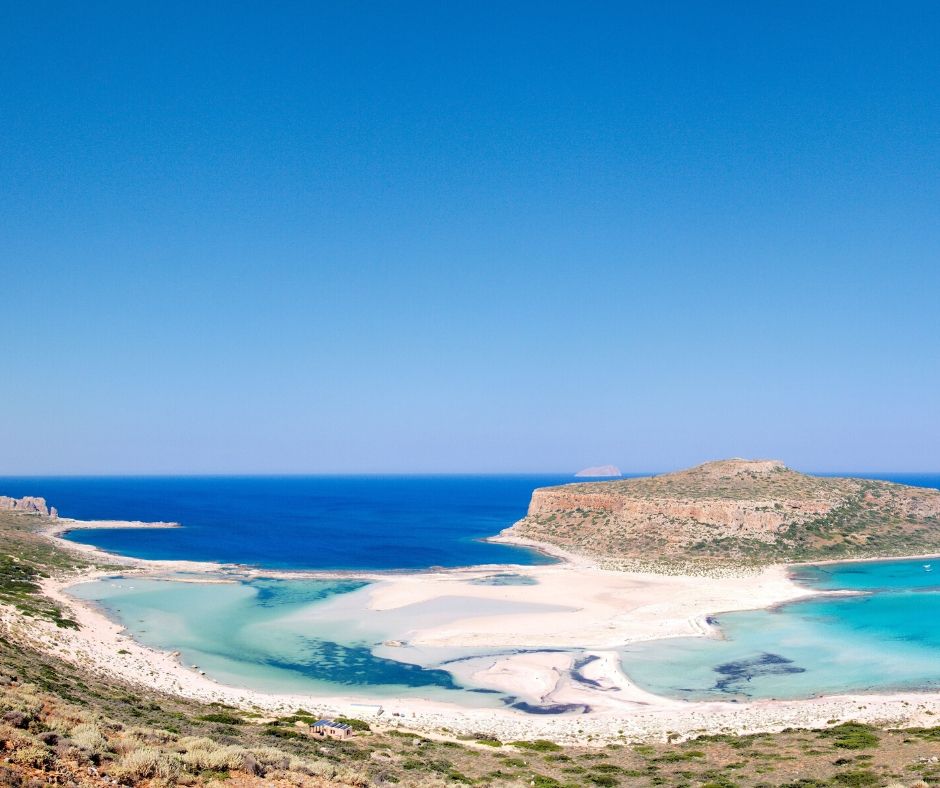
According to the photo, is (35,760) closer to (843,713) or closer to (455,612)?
(843,713)

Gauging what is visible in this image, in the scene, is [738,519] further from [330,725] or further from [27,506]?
[27,506]

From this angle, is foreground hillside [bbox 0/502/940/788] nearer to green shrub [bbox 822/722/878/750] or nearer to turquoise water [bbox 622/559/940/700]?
green shrub [bbox 822/722/878/750]

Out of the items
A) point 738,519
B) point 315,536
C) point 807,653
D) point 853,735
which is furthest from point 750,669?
point 315,536

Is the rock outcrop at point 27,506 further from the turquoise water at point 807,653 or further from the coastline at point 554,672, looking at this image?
the turquoise water at point 807,653

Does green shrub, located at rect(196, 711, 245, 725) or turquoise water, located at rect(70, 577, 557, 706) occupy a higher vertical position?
green shrub, located at rect(196, 711, 245, 725)

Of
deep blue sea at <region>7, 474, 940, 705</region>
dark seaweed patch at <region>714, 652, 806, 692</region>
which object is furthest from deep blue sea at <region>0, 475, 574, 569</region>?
dark seaweed patch at <region>714, 652, 806, 692</region>

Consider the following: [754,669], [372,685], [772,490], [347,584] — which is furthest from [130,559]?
[772,490]
